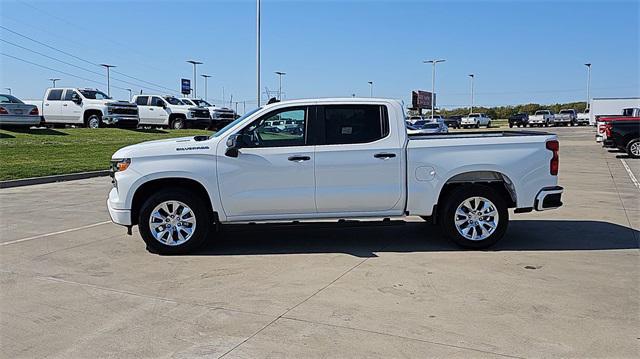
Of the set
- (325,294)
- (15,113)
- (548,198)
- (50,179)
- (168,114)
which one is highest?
(168,114)

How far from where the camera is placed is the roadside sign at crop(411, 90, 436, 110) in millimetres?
76425

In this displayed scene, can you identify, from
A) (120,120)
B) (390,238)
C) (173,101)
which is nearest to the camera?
(390,238)

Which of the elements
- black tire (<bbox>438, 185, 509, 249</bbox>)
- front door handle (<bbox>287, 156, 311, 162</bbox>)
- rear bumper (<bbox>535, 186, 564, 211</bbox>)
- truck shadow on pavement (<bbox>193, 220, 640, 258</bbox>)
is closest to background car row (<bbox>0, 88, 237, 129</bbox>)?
truck shadow on pavement (<bbox>193, 220, 640, 258</bbox>)

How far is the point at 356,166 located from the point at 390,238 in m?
1.42

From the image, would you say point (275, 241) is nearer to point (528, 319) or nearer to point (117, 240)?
point (117, 240)

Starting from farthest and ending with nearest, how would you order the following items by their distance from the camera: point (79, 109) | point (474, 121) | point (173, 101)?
point (474, 121), point (173, 101), point (79, 109)

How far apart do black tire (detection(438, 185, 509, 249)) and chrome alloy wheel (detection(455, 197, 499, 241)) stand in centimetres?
3

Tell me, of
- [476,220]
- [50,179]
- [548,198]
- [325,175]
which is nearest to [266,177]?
[325,175]

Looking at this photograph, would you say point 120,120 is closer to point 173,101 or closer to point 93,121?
point 93,121

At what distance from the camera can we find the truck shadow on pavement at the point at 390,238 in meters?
7.34

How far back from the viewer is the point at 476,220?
23.8 ft

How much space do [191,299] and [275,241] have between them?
8.44ft

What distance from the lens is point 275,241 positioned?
7.90m

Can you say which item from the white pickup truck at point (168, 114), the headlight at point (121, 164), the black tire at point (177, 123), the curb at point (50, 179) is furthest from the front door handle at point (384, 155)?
the black tire at point (177, 123)
